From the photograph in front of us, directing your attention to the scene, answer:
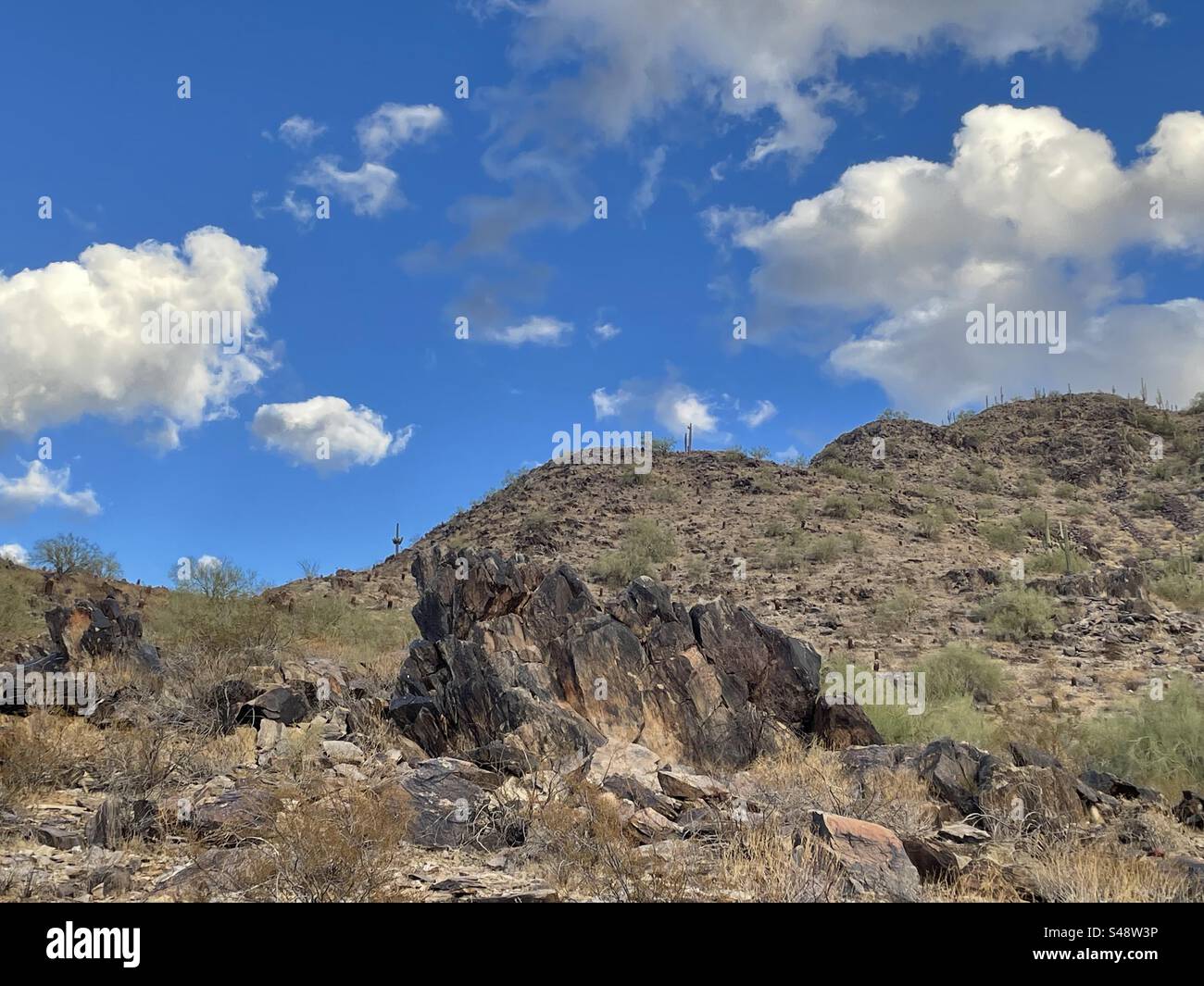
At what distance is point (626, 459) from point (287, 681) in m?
35.9

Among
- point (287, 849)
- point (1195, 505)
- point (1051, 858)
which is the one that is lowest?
point (1051, 858)

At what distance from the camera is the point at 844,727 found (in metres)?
12.7

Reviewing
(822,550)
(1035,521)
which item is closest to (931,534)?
(1035,521)

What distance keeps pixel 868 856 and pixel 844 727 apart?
6.21m

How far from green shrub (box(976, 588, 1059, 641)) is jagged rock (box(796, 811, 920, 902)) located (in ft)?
58.3

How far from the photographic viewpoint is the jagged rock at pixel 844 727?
12.6m

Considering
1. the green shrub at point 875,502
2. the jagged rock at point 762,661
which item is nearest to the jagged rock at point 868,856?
the jagged rock at point 762,661

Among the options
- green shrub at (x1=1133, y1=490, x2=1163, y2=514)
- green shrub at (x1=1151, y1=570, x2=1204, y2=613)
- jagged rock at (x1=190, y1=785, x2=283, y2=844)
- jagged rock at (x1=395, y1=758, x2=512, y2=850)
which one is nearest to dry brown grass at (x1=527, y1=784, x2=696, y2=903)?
jagged rock at (x1=395, y1=758, x2=512, y2=850)

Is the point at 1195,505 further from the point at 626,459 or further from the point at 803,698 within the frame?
the point at 803,698

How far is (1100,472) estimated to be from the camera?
152 ft

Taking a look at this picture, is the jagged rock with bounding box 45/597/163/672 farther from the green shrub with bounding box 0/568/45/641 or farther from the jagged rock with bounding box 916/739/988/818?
the jagged rock with bounding box 916/739/988/818

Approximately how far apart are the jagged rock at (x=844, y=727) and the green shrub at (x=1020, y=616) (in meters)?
11.8

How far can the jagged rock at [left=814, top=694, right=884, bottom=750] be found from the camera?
1263cm

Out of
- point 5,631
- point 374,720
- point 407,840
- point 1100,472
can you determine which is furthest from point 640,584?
point 1100,472
